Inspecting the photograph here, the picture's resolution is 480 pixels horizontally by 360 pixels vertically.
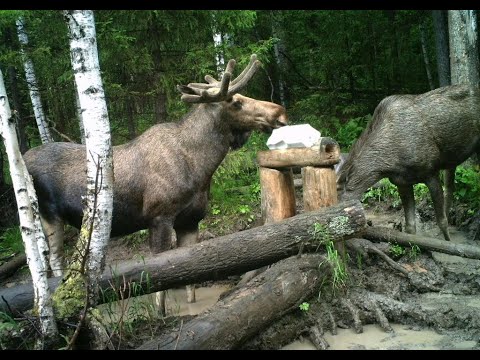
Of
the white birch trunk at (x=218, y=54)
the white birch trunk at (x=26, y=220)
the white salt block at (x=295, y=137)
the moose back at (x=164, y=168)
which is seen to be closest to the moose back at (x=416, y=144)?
the white salt block at (x=295, y=137)

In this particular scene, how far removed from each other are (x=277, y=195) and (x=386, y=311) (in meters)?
1.81

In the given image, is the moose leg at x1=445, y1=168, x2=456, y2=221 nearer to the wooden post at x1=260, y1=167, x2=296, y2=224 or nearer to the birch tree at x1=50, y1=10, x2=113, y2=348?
the wooden post at x1=260, y1=167, x2=296, y2=224

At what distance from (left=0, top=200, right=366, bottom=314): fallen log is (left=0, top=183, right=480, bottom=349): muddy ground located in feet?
1.36

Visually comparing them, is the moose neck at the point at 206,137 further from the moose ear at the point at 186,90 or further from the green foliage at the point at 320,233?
the green foliage at the point at 320,233

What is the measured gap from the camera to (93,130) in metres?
4.07

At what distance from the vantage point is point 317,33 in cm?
1400

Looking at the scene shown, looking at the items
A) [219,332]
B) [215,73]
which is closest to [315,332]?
[219,332]

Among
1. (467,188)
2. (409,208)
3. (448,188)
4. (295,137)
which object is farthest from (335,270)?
(467,188)

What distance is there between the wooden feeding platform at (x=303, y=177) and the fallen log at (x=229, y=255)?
1.28 ft

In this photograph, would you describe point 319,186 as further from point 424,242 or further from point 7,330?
point 7,330

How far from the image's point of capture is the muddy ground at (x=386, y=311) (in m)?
4.31

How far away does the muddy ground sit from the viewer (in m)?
4.31

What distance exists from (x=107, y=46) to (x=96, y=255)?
4365mm

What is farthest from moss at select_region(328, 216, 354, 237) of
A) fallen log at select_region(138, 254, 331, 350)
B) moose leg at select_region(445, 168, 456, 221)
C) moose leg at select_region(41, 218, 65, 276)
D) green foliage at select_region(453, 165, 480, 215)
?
green foliage at select_region(453, 165, 480, 215)
